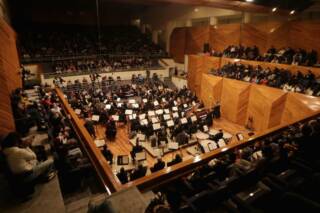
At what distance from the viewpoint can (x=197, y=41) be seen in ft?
62.5

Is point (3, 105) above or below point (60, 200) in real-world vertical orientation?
above

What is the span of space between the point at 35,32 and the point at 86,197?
21.6 m

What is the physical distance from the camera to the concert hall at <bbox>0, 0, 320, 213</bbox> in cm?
280

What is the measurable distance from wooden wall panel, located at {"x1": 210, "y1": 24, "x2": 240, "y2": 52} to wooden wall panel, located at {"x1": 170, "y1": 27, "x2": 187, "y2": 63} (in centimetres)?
335

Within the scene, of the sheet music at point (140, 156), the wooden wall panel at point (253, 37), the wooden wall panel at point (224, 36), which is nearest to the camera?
the sheet music at point (140, 156)

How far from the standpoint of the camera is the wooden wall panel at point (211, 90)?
529 inches

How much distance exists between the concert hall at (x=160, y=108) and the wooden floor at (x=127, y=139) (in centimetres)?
7

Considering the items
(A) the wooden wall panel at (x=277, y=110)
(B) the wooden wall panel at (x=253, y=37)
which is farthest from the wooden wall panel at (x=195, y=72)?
(A) the wooden wall panel at (x=277, y=110)

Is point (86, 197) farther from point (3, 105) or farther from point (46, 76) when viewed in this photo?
point (46, 76)

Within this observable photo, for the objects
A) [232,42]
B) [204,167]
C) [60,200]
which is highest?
[232,42]

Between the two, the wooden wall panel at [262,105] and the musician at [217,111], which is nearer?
the wooden wall panel at [262,105]

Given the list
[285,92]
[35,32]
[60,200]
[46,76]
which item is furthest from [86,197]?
[35,32]

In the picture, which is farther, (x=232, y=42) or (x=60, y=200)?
(x=232, y=42)

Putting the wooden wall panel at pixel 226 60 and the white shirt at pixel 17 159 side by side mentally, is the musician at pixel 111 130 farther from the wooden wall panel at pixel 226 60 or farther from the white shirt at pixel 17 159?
the wooden wall panel at pixel 226 60
